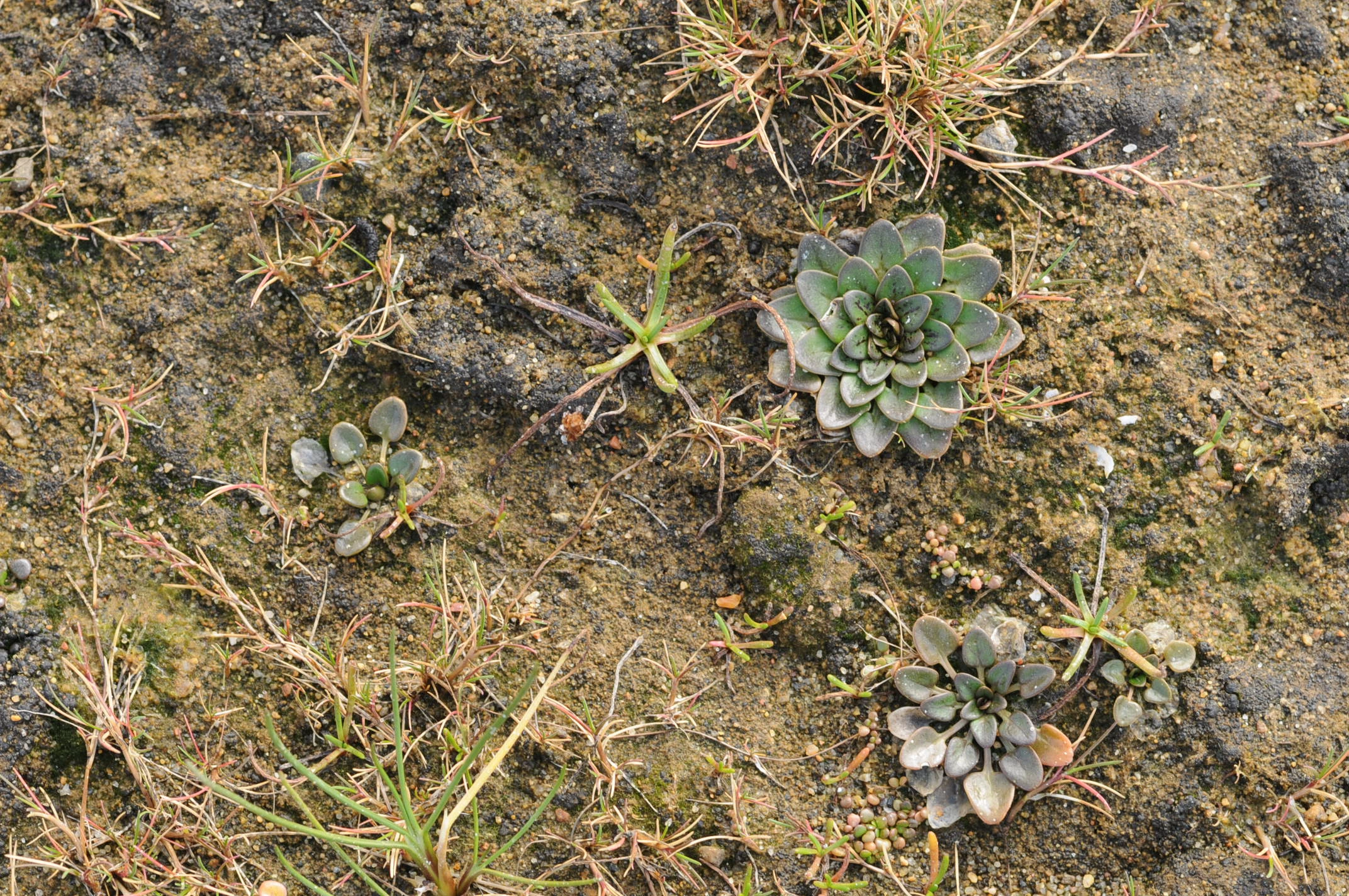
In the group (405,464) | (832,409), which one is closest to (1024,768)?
(832,409)

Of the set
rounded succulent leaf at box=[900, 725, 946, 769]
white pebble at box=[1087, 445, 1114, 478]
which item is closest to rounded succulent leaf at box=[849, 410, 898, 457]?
white pebble at box=[1087, 445, 1114, 478]

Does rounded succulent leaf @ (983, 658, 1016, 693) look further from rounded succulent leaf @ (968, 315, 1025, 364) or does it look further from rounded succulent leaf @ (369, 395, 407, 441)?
rounded succulent leaf @ (369, 395, 407, 441)

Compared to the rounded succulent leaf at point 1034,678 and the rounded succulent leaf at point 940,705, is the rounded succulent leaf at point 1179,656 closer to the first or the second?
the rounded succulent leaf at point 1034,678

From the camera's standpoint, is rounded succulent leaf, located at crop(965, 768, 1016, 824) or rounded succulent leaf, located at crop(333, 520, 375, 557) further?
rounded succulent leaf, located at crop(333, 520, 375, 557)

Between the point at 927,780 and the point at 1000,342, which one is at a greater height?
the point at 1000,342

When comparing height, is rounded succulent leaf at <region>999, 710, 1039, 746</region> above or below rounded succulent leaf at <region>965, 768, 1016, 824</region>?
above

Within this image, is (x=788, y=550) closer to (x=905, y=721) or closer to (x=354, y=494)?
(x=905, y=721)
